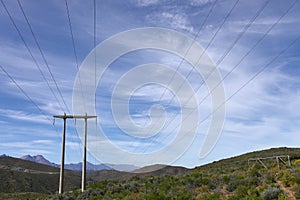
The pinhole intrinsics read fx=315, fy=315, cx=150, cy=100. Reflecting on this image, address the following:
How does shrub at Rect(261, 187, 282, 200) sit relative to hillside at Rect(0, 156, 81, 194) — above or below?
below

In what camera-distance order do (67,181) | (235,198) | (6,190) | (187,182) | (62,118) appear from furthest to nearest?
(67,181) < (6,190) < (62,118) < (187,182) < (235,198)

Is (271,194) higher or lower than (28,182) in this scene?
lower

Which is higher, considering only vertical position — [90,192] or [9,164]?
[9,164]

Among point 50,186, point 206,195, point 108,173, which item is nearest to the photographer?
point 206,195

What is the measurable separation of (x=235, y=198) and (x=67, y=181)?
114263mm

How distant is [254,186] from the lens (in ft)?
69.8

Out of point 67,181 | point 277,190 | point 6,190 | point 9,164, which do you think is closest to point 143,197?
point 277,190

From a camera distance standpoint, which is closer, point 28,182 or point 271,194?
point 271,194

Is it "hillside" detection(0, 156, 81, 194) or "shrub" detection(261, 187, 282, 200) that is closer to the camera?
"shrub" detection(261, 187, 282, 200)

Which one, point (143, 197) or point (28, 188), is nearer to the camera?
point (143, 197)

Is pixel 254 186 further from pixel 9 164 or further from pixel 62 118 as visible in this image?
pixel 9 164

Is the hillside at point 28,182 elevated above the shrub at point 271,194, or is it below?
above

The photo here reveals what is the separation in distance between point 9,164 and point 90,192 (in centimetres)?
13822

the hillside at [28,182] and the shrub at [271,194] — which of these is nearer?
the shrub at [271,194]
